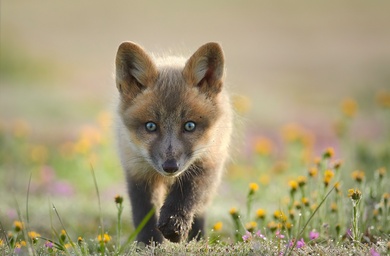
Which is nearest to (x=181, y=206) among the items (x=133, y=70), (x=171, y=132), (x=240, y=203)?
(x=171, y=132)

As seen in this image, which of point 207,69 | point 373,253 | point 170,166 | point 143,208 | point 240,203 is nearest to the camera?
point 373,253

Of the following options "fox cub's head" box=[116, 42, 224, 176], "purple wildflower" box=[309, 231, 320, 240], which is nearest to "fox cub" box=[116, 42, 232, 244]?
"fox cub's head" box=[116, 42, 224, 176]

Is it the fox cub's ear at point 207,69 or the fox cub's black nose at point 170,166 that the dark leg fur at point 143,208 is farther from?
the fox cub's ear at point 207,69

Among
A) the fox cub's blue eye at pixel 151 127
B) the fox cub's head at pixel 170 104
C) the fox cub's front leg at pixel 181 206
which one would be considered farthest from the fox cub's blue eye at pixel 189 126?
the fox cub's front leg at pixel 181 206

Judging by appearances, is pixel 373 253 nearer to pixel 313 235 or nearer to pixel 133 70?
pixel 313 235

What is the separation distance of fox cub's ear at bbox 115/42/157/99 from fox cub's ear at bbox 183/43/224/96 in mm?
332

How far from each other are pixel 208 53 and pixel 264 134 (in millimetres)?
10112

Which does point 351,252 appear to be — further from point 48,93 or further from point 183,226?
point 48,93

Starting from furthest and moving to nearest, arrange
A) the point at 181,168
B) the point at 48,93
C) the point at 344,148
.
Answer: the point at 48,93
the point at 344,148
the point at 181,168

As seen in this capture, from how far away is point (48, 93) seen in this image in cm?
1730

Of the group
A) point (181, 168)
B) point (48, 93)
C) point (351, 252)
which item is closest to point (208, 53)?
point (181, 168)

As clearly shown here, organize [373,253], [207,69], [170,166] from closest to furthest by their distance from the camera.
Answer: [373,253] → [170,166] → [207,69]

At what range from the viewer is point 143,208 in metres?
5.68

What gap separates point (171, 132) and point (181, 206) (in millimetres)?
675
